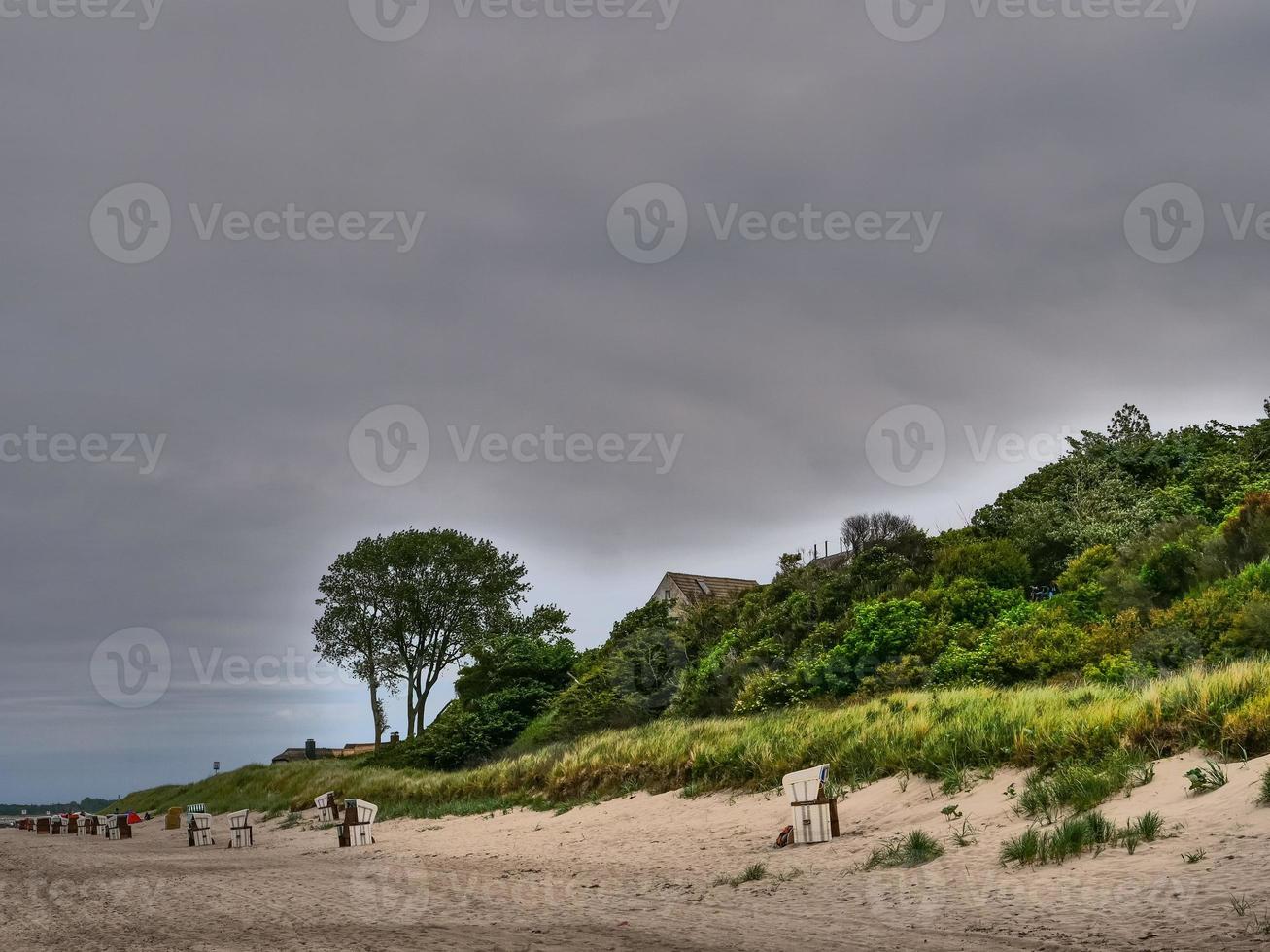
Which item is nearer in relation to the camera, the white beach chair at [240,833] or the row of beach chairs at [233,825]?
the row of beach chairs at [233,825]

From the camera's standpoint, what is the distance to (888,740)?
53.9 feet

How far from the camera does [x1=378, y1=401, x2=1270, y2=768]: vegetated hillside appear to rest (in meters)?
21.1

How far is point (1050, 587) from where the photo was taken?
29734 millimetres

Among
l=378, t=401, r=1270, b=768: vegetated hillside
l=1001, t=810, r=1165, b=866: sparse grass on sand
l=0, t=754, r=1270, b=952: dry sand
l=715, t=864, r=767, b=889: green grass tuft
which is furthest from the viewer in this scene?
l=378, t=401, r=1270, b=768: vegetated hillside

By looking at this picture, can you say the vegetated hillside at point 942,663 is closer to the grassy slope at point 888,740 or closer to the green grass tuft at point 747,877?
the grassy slope at point 888,740

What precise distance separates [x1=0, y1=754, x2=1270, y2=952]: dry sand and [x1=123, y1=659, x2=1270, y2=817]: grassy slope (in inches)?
24.3

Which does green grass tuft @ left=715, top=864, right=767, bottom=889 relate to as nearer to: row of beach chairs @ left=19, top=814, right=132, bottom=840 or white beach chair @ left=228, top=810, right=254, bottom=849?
white beach chair @ left=228, top=810, right=254, bottom=849

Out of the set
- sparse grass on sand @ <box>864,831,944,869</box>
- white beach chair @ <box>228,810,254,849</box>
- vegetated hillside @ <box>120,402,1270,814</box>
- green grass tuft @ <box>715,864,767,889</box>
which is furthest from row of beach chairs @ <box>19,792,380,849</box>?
sparse grass on sand @ <box>864,831,944,869</box>

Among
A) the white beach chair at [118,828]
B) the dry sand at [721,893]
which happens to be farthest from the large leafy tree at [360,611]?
the dry sand at [721,893]

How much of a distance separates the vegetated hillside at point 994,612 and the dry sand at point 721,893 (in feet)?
24.7

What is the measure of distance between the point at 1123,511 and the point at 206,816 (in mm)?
27411

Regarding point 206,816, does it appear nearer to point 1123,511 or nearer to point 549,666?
point 549,666

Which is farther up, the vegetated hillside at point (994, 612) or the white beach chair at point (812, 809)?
the vegetated hillside at point (994, 612)

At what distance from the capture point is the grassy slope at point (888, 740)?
1266cm
